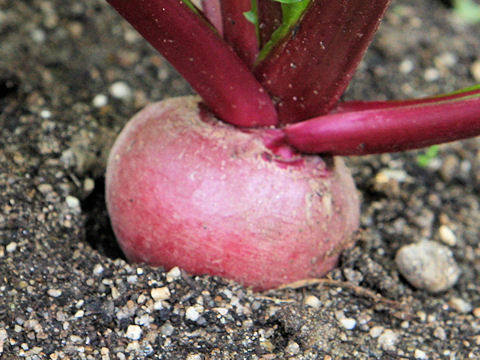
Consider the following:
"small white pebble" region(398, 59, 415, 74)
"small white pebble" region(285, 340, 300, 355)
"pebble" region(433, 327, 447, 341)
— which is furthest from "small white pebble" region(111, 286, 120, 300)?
"small white pebble" region(398, 59, 415, 74)

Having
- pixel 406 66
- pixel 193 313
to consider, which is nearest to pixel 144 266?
pixel 193 313

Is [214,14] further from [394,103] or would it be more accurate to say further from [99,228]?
[99,228]

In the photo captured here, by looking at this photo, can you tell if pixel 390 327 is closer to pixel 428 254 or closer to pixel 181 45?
pixel 428 254

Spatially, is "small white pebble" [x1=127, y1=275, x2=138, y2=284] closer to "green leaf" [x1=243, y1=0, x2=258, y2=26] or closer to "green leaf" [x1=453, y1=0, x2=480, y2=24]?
"green leaf" [x1=243, y1=0, x2=258, y2=26]

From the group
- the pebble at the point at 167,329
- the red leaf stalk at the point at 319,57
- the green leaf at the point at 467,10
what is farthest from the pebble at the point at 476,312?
the green leaf at the point at 467,10

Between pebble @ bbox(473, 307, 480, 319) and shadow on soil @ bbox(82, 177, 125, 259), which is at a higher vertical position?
shadow on soil @ bbox(82, 177, 125, 259)

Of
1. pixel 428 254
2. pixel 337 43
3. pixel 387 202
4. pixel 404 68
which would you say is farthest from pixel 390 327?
pixel 404 68
